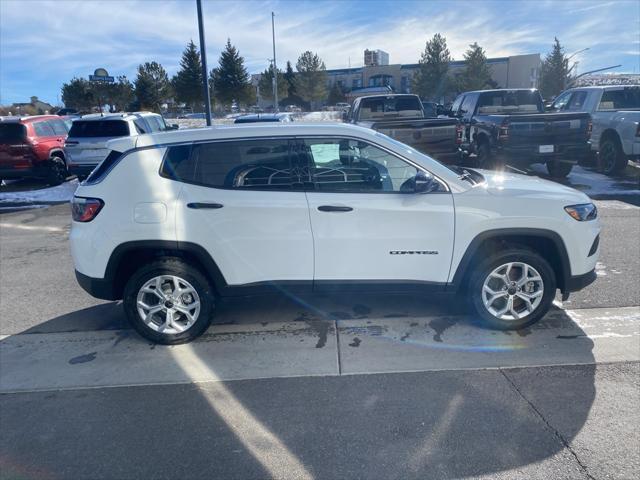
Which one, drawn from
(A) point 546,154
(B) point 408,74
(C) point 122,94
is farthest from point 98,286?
(B) point 408,74

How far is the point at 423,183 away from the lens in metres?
3.85

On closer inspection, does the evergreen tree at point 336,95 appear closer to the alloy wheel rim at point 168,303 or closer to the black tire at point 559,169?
the black tire at point 559,169

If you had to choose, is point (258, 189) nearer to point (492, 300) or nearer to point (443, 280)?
point (443, 280)

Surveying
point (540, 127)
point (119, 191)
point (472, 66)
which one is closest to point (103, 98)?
point (472, 66)

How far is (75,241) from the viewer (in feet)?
13.1

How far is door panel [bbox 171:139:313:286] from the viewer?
387 centimetres

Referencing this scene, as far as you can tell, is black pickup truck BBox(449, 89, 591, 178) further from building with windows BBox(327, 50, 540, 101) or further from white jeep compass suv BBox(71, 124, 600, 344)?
building with windows BBox(327, 50, 540, 101)

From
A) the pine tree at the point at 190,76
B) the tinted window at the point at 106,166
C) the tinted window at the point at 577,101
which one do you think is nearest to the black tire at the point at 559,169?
the tinted window at the point at 577,101

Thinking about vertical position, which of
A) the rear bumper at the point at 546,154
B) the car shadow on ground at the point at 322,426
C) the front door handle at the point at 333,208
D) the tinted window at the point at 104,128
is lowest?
the car shadow on ground at the point at 322,426

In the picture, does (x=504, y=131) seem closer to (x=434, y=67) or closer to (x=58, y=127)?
(x=58, y=127)

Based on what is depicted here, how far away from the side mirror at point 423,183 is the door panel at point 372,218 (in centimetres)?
4

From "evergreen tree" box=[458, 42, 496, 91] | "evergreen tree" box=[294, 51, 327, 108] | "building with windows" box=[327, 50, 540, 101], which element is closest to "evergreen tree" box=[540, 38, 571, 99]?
"evergreen tree" box=[458, 42, 496, 91]

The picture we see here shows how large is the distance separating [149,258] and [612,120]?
1168 centimetres

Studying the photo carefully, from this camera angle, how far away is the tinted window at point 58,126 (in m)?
13.5
